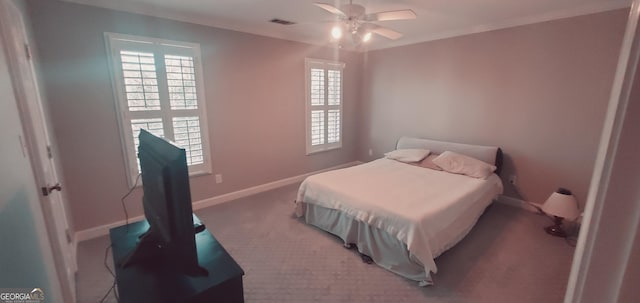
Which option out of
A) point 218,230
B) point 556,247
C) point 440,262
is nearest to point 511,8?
point 556,247

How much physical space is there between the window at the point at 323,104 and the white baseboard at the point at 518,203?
266 cm

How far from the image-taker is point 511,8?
109 inches

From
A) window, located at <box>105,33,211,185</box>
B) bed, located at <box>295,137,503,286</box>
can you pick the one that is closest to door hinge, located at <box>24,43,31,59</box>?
window, located at <box>105,33,211,185</box>

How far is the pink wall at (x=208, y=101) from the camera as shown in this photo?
239 cm

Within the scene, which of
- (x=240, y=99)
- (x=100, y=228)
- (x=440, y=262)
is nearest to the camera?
(x=440, y=262)

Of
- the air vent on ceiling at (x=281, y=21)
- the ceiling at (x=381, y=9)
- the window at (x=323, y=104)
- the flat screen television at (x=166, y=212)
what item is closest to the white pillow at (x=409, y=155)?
the window at (x=323, y=104)

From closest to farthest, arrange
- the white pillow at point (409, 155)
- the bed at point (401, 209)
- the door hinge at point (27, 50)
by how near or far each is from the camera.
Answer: the door hinge at point (27, 50), the bed at point (401, 209), the white pillow at point (409, 155)

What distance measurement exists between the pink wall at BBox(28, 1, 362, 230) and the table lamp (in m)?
3.13

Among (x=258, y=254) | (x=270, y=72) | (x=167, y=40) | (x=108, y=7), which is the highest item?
(x=108, y=7)

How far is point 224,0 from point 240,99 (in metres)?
1.26

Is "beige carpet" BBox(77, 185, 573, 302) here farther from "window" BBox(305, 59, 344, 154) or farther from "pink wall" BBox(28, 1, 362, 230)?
"window" BBox(305, 59, 344, 154)

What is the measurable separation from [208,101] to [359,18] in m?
2.04

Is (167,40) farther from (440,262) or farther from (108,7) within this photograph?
(440,262)

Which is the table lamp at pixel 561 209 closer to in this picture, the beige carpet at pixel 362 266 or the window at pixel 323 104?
the beige carpet at pixel 362 266
